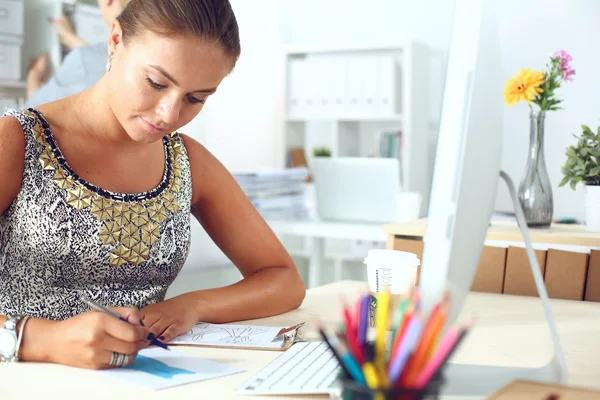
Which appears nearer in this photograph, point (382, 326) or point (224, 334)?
point (382, 326)

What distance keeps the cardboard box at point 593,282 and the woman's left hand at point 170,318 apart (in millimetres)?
844

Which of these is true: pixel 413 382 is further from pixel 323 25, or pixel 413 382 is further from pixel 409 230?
pixel 323 25

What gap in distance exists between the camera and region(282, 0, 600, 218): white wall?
3.48 metres

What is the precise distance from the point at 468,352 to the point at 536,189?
0.84m

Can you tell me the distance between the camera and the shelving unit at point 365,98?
12.0 feet

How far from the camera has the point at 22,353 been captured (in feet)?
3.00

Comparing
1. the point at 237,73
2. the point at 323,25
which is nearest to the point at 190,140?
the point at 237,73

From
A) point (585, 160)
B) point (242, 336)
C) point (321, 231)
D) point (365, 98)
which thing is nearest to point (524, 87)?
point (585, 160)

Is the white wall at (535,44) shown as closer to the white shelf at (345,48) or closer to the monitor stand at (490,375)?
the white shelf at (345,48)

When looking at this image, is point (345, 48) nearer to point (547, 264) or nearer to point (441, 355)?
point (547, 264)

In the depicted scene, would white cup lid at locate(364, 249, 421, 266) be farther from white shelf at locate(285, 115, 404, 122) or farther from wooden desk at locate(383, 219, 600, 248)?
white shelf at locate(285, 115, 404, 122)

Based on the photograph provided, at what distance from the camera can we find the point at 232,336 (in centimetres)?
108

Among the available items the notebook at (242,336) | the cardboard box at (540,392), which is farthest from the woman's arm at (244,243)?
the cardboard box at (540,392)

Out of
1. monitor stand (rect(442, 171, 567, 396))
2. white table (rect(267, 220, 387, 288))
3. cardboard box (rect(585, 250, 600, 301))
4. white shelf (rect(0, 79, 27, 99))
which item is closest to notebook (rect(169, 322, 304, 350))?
monitor stand (rect(442, 171, 567, 396))
